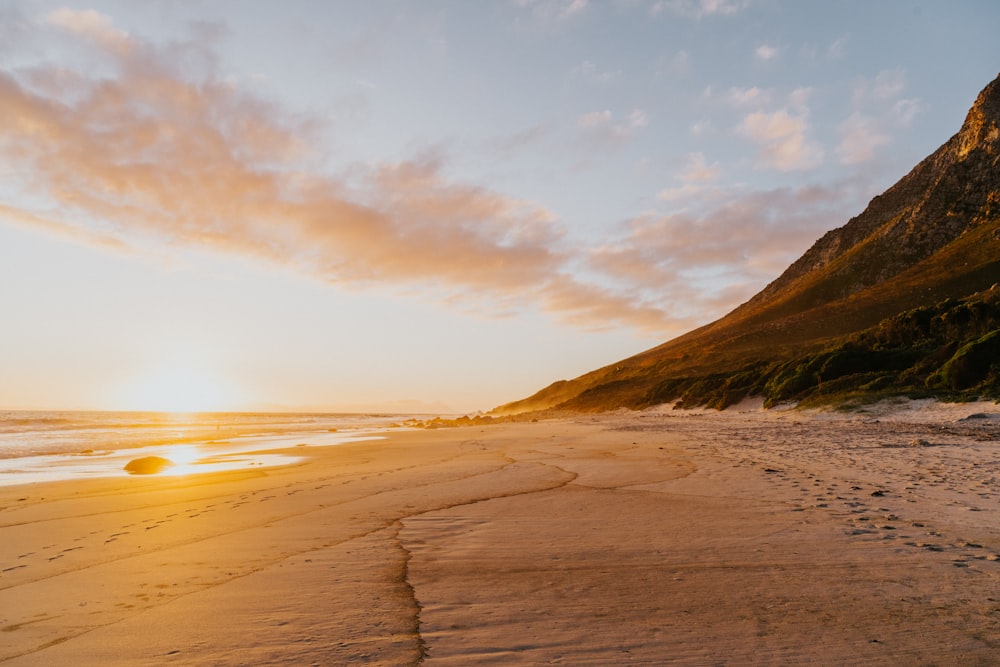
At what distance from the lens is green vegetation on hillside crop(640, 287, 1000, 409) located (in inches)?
1020

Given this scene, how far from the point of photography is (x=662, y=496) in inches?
384

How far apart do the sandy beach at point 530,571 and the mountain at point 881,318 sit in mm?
21266

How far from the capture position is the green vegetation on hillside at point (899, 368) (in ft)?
85.0

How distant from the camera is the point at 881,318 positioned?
248 feet

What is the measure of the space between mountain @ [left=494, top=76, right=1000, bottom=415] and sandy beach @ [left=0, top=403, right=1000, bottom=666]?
69.8 ft

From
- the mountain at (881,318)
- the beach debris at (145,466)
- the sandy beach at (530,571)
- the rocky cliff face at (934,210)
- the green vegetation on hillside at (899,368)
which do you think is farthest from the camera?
the rocky cliff face at (934,210)

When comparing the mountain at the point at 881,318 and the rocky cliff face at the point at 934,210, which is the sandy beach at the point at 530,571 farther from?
the rocky cliff face at the point at 934,210

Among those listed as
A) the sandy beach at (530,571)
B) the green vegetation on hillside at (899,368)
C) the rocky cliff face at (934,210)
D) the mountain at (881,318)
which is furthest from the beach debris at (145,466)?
the rocky cliff face at (934,210)

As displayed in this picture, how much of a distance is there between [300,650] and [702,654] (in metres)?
2.82

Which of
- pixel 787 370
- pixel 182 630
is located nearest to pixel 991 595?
pixel 182 630

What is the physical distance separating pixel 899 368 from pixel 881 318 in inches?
2025

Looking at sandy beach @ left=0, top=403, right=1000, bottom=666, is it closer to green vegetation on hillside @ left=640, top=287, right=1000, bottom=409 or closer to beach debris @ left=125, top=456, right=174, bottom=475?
beach debris @ left=125, top=456, right=174, bottom=475

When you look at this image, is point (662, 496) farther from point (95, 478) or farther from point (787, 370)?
point (787, 370)

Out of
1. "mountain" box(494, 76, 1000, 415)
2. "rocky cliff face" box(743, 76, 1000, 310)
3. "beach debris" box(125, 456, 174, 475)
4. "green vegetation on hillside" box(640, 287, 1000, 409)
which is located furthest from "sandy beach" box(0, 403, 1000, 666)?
"rocky cliff face" box(743, 76, 1000, 310)
